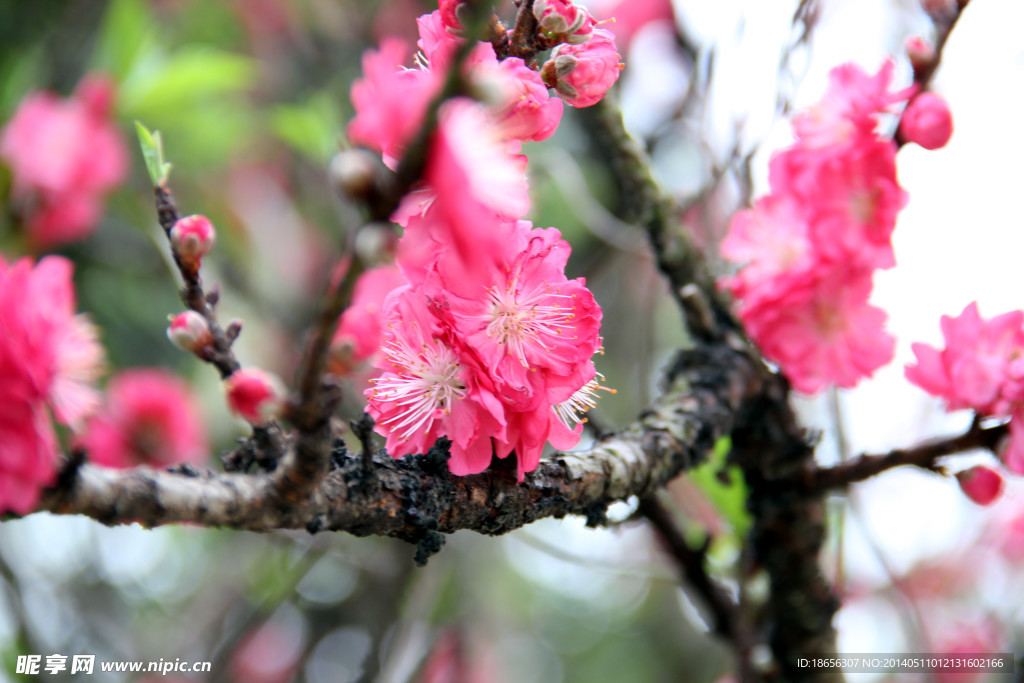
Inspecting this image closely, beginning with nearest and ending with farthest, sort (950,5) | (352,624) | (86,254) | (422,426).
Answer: (422,426) → (950,5) → (352,624) → (86,254)

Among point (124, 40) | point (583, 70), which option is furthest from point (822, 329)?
point (124, 40)

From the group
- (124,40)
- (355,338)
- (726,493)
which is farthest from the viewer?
(124,40)

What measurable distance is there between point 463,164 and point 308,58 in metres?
3.11

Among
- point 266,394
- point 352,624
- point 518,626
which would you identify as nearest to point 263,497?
point 266,394

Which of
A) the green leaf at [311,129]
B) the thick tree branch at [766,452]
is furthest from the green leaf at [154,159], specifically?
the green leaf at [311,129]

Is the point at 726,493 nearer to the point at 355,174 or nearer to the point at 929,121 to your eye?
the point at 929,121

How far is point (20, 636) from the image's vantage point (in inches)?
63.5

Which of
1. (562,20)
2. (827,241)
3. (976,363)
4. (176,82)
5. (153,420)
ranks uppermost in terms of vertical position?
(176,82)

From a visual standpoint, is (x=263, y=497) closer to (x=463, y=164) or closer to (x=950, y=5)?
(x=463, y=164)

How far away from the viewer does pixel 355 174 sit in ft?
1.22

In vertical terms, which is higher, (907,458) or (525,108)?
(525,108)

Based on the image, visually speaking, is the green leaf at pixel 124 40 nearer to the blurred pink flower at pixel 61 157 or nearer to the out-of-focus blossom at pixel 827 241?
the blurred pink flower at pixel 61 157

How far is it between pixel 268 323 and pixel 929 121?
224cm

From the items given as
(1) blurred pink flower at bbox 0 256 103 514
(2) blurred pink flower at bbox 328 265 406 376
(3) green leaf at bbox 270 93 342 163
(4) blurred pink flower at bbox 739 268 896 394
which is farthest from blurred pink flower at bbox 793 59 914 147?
(3) green leaf at bbox 270 93 342 163
